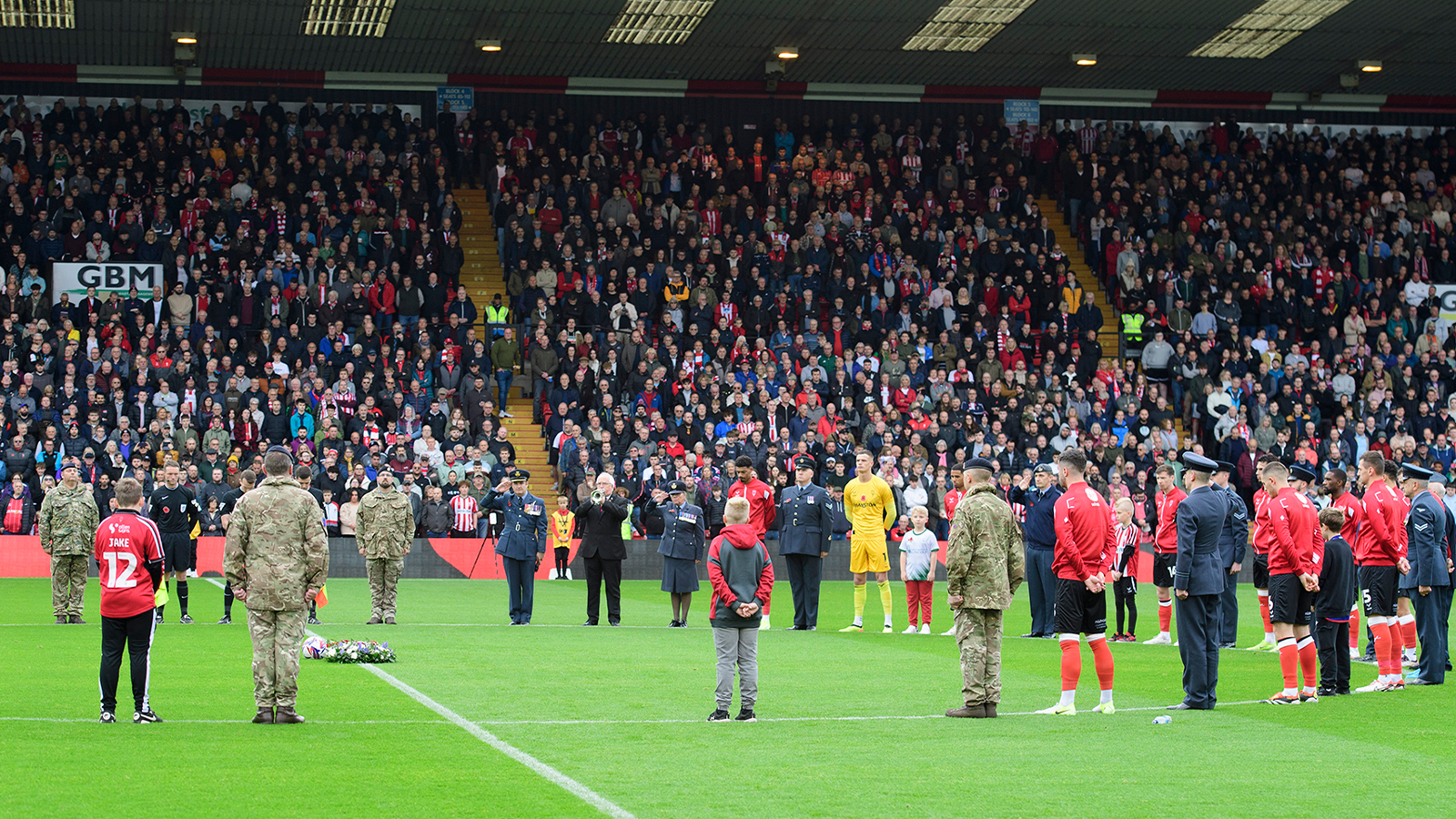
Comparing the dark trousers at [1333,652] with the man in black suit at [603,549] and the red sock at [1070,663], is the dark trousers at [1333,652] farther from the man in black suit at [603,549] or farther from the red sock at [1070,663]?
the man in black suit at [603,549]

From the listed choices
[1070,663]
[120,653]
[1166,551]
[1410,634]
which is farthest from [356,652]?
[1410,634]

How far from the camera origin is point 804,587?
20359mm

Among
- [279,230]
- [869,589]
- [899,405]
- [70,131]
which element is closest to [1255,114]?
[899,405]

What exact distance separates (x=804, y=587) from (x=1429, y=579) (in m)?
7.95

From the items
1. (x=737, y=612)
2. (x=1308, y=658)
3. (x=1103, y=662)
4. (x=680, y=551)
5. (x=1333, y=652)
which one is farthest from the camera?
(x=680, y=551)

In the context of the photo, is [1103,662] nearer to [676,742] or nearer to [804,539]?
[676,742]

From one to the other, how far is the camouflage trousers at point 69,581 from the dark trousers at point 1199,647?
1373cm

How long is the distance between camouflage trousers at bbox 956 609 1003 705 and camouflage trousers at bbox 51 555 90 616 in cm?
1250

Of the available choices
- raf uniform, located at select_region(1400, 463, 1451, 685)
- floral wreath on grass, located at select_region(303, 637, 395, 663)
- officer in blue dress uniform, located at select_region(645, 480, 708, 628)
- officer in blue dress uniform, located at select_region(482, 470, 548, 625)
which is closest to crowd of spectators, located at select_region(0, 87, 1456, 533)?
officer in blue dress uniform, located at select_region(482, 470, 548, 625)

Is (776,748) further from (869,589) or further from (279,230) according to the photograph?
(279,230)

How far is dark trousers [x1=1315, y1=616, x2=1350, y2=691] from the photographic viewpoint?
554 inches

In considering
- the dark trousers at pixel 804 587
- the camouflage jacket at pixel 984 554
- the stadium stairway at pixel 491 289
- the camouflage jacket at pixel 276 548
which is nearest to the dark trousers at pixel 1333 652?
the camouflage jacket at pixel 984 554

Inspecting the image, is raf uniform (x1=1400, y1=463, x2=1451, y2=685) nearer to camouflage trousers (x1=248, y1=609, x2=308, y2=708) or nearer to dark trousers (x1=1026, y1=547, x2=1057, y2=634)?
dark trousers (x1=1026, y1=547, x2=1057, y2=634)

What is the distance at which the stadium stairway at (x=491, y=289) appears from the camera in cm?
3275
